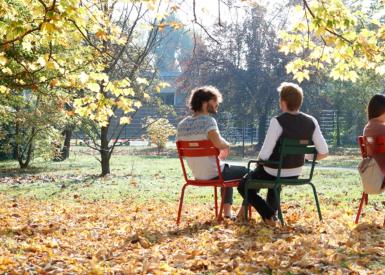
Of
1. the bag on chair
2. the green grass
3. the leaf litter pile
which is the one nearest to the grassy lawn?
the leaf litter pile

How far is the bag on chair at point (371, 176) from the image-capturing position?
572 cm

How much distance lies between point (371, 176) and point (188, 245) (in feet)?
6.35

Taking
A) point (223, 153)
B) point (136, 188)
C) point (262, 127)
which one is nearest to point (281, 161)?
point (223, 153)

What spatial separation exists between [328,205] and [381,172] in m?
3.20

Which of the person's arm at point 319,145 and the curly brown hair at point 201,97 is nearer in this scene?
the person's arm at point 319,145

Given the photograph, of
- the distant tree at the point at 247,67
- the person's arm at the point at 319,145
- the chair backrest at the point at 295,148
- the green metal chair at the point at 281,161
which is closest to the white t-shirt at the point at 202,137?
the green metal chair at the point at 281,161

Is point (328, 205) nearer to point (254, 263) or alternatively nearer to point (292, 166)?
point (292, 166)

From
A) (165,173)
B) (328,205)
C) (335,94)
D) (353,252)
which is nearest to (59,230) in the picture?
(353,252)

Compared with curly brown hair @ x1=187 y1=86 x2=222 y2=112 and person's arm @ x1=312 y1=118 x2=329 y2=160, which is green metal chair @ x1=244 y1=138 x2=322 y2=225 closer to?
person's arm @ x1=312 y1=118 x2=329 y2=160

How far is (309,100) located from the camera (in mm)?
35188

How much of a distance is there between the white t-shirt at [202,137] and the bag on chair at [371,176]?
4.85 ft

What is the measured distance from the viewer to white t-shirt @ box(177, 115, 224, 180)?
629 centimetres

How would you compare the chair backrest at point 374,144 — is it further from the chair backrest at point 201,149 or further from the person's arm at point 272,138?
the chair backrest at point 201,149

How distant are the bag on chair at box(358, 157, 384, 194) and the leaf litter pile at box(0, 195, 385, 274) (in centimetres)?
36
